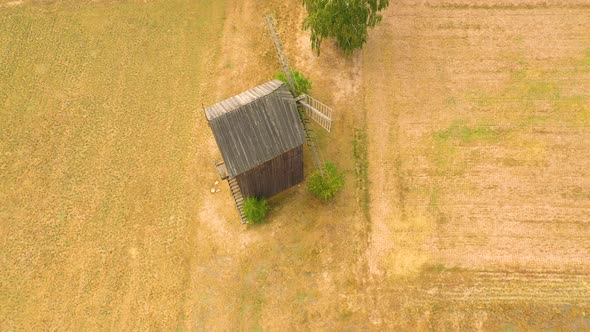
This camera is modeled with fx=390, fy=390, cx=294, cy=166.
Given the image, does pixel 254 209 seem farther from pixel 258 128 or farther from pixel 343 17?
pixel 343 17

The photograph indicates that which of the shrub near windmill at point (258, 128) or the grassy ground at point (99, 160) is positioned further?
the grassy ground at point (99, 160)

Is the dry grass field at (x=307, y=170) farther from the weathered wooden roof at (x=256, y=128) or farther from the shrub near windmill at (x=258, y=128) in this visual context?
the weathered wooden roof at (x=256, y=128)

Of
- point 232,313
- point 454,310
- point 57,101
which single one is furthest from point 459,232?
point 57,101

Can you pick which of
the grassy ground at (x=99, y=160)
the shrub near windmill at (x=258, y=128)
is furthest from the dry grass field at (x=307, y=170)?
the shrub near windmill at (x=258, y=128)

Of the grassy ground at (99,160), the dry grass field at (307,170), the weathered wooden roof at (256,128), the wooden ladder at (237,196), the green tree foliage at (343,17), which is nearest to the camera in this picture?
the weathered wooden roof at (256,128)

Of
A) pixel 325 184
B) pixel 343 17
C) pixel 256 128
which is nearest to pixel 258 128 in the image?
pixel 256 128

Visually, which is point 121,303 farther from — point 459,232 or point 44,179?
point 459,232
